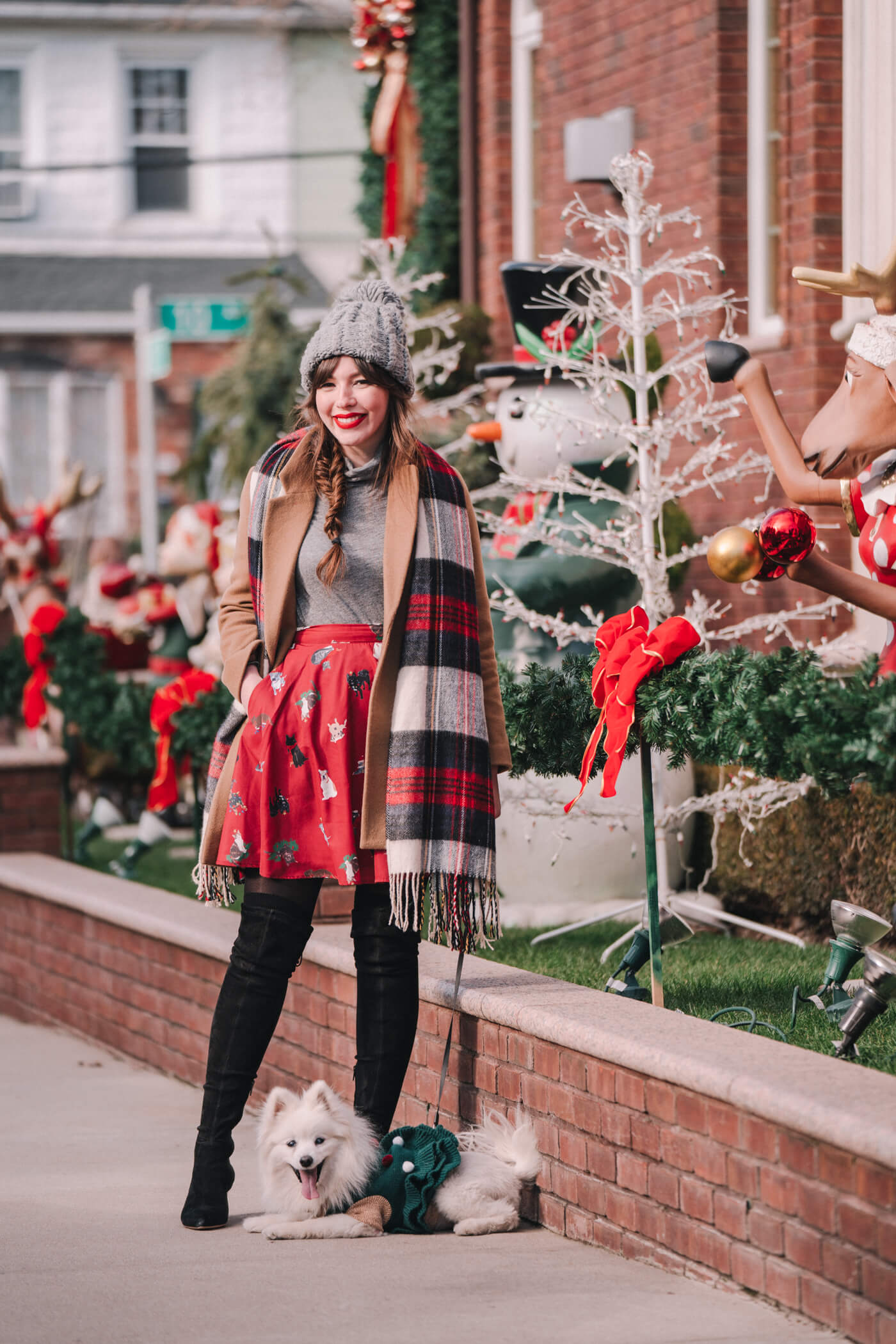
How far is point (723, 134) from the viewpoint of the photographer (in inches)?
348

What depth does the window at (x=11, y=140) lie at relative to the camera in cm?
2506

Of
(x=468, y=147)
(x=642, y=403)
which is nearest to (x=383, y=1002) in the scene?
(x=642, y=403)

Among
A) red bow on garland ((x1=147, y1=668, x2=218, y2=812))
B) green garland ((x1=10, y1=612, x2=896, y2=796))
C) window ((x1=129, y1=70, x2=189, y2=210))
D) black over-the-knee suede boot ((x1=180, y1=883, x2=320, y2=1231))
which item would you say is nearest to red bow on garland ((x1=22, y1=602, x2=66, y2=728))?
red bow on garland ((x1=147, y1=668, x2=218, y2=812))

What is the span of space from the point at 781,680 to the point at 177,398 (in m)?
21.4

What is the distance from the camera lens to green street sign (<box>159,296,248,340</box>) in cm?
→ 1353

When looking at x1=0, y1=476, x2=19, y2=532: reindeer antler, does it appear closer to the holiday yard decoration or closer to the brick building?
the brick building

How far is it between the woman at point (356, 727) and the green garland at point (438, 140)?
8.52 meters

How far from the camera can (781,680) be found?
163 inches

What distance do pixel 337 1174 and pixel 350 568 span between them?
1316 millimetres

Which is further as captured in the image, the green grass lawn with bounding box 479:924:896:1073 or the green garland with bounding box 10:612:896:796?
the green grass lawn with bounding box 479:924:896:1073

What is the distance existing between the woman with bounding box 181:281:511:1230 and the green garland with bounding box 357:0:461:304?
852cm

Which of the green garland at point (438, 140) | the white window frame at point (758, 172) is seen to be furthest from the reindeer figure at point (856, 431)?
the green garland at point (438, 140)

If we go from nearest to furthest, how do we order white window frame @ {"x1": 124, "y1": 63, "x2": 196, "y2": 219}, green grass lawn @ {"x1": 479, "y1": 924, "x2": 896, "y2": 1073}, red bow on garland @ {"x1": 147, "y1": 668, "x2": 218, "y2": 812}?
green grass lawn @ {"x1": 479, "y1": 924, "x2": 896, "y2": 1073}
red bow on garland @ {"x1": 147, "y1": 668, "x2": 218, "y2": 812}
white window frame @ {"x1": 124, "y1": 63, "x2": 196, "y2": 219}

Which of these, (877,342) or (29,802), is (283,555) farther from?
(29,802)
